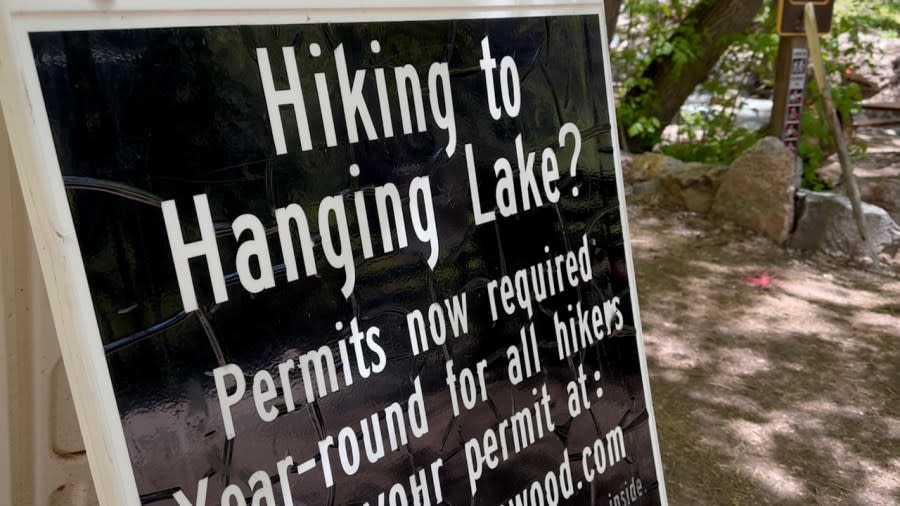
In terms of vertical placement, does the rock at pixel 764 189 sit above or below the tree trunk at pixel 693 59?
below

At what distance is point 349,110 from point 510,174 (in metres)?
0.37

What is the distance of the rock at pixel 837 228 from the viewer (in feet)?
15.6

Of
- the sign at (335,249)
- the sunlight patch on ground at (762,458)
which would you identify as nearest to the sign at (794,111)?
the sunlight patch on ground at (762,458)

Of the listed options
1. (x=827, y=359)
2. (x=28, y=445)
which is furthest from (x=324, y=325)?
(x=827, y=359)

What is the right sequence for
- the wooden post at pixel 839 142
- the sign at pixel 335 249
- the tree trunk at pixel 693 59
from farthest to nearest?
1. the tree trunk at pixel 693 59
2. the wooden post at pixel 839 142
3. the sign at pixel 335 249

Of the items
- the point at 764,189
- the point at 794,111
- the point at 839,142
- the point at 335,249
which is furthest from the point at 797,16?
the point at 335,249

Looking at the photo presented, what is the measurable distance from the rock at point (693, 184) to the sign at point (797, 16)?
1.04 metres

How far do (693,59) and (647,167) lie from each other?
3.63 ft

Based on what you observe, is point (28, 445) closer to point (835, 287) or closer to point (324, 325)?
point (324, 325)

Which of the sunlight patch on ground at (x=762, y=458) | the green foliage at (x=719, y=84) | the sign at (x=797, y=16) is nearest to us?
the sunlight patch on ground at (x=762, y=458)

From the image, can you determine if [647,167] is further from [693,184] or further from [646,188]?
[693,184]

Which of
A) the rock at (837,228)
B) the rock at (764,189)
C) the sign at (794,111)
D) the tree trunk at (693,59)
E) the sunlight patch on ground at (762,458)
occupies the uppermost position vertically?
the tree trunk at (693,59)

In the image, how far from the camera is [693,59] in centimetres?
632

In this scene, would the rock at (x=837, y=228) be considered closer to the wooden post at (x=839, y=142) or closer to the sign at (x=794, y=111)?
the wooden post at (x=839, y=142)
